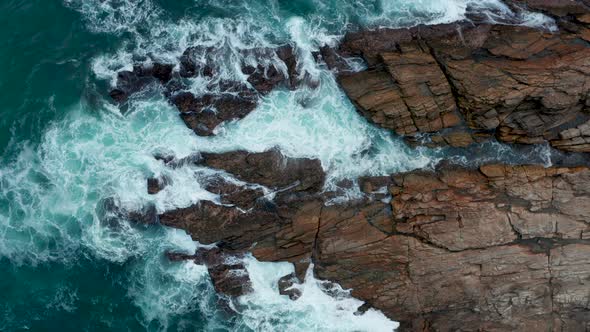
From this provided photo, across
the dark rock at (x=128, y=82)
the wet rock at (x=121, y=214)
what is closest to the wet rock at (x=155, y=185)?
the wet rock at (x=121, y=214)

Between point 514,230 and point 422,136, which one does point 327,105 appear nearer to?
point 422,136

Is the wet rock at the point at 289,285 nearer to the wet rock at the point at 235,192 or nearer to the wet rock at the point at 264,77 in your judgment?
the wet rock at the point at 235,192

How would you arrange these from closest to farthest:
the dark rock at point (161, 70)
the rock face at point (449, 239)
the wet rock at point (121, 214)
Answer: the rock face at point (449, 239), the wet rock at point (121, 214), the dark rock at point (161, 70)

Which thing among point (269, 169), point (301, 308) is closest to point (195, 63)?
point (269, 169)

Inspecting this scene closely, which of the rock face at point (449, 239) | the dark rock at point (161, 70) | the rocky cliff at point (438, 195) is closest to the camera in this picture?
the rocky cliff at point (438, 195)

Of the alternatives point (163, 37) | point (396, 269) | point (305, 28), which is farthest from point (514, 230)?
point (163, 37)

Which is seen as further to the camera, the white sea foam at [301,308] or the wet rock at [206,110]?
the white sea foam at [301,308]

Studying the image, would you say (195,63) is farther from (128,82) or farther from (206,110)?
(128,82)
